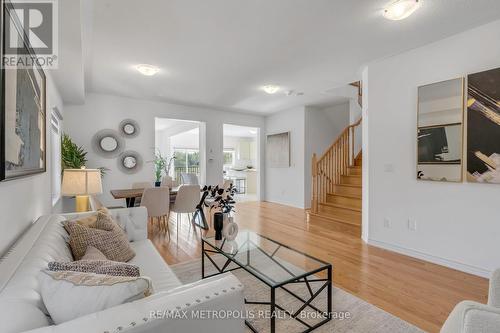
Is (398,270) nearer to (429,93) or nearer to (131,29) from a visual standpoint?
(429,93)

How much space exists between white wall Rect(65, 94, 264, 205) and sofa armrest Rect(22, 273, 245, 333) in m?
4.65

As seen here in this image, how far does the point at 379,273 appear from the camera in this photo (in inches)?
98.8

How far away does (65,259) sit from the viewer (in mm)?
1374

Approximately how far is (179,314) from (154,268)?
1036 millimetres

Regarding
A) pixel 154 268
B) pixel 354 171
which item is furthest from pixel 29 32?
pixel 354 171

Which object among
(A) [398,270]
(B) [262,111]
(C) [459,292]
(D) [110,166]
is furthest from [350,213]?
(D) [110,166]

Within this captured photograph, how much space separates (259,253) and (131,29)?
2564 mm

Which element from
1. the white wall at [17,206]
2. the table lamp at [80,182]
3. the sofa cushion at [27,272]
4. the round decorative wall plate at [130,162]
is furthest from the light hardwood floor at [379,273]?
the round decorative wall plate at [130,162]

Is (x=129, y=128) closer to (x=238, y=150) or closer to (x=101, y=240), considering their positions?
(x=101, y=240)

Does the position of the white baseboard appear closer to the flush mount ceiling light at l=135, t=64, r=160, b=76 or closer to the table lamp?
the table lamp

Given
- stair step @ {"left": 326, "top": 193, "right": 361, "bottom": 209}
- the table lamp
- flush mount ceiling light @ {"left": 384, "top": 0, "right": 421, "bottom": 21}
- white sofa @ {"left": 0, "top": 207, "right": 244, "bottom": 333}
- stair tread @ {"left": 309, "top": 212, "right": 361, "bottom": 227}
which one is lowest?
stair tread @ {"left": 309, "top": 212, "right": 361, "bottom": 227}

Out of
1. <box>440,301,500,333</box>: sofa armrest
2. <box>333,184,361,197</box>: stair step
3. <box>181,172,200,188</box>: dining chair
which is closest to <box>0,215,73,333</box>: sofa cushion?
<box>440,301,500,333</box>: sofa armrest

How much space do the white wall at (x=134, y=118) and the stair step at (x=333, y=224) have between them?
2.67 m

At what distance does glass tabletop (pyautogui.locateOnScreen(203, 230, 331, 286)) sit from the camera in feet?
5.46
